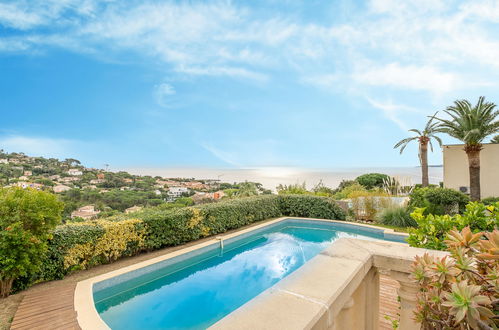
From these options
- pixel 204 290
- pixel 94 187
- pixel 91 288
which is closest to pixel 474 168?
pixel 204 290

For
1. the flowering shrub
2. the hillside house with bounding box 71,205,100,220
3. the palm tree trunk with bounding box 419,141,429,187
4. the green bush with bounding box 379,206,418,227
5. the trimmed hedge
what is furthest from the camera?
the palm tree trunk with bounding box 419,141,429,187

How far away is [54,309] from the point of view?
12.4 ft

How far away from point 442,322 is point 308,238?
8.63 metres

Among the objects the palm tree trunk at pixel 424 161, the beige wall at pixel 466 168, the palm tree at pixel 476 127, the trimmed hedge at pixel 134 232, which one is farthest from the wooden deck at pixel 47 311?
the beige wall at pixel 466 168

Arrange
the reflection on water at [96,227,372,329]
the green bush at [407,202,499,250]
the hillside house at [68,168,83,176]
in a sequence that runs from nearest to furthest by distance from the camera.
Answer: the green bush at [407,202,499,250]
the reflection on water at [96,227,372,329]
the hillside house at [68,168,83,176]

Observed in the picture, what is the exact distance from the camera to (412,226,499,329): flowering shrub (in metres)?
0.73

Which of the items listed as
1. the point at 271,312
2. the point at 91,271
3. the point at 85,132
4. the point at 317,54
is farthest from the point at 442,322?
the point at 85,132

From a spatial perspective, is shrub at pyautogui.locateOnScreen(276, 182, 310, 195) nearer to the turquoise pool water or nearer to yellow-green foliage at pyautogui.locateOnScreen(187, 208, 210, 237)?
the turquoise pool water

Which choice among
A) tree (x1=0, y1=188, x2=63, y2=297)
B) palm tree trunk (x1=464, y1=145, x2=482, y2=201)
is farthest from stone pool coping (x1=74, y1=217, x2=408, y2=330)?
palm tree trunk (x1=464, y1=145, x2=482, y2=201)

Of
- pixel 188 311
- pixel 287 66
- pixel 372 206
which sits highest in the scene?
pixel 287 66

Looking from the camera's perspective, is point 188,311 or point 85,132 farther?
point 85,132

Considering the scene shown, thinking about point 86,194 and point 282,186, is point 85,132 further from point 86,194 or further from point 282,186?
point 282,186

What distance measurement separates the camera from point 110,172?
45.9 feet

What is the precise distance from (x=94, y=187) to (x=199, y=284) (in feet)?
25.0
